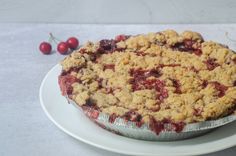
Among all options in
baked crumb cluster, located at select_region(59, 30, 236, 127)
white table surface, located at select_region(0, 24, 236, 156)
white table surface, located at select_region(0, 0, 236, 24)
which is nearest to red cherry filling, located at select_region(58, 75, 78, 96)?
A: baked crumb cluster, located at select_region(59, 30, 236, 127)

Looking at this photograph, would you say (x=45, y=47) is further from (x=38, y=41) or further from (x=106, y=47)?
(x=106, y=47)

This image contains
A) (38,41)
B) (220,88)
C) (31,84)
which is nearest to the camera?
(220,88)

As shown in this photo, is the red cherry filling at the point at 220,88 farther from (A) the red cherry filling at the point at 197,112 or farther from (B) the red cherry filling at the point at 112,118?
(B) the red cherry filling at the point at 112,118

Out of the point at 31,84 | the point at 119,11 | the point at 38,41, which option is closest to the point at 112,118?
the point at 31,84

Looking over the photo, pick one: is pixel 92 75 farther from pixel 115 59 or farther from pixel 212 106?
pixel 212 106

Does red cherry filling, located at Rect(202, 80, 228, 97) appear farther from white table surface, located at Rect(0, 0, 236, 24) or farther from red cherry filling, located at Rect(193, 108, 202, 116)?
white table surface, located at Rect(0, 0, 236, 24)
